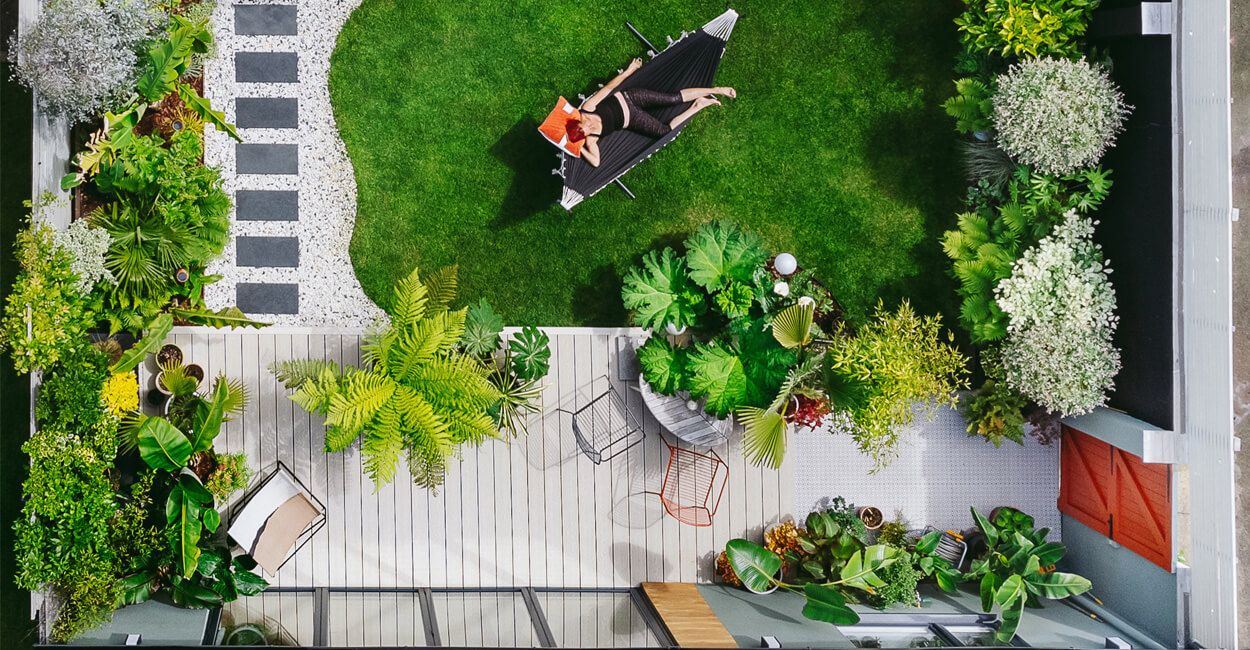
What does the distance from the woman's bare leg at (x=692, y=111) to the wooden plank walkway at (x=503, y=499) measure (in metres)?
1.98

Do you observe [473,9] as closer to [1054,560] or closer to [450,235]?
[450,235]

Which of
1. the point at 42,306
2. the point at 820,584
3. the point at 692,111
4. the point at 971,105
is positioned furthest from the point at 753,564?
the point at 42,306

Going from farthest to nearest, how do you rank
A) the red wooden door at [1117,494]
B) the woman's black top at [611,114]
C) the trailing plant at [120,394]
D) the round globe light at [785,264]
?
the round globe light at [785,264] < the woman's black top at [611,114] < the trailing plant at [120,394] < the red wooden door at [1117,494]

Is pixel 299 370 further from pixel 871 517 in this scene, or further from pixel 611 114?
pixel 871 517

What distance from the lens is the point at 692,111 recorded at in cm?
776

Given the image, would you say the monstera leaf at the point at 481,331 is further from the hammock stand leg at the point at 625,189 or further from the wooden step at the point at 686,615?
the wooden step at the point at 686,615

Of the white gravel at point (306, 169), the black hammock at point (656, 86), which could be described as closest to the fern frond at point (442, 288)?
the white gravel at point (306, 169)

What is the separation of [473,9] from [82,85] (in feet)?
11.0

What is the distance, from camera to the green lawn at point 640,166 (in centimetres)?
799

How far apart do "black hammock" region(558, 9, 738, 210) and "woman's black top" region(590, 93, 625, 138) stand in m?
0.06

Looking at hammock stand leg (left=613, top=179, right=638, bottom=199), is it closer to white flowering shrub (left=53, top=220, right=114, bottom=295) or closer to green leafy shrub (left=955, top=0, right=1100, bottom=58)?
green leafy shrub (left=955, top=0, right=1100, bottom=58)

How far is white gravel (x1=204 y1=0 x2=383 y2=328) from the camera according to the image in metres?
7.95

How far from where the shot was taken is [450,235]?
802cm

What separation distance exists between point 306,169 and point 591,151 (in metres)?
2.72
